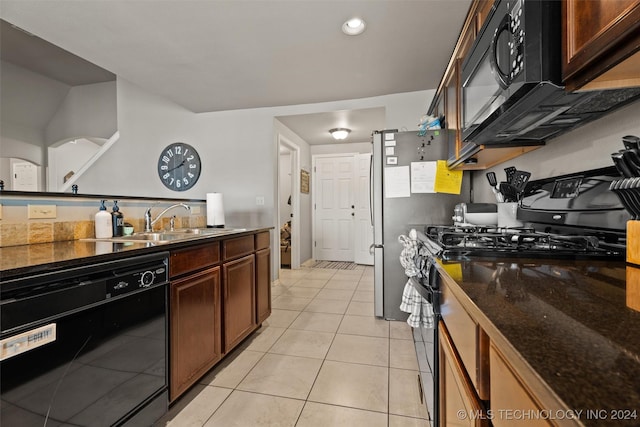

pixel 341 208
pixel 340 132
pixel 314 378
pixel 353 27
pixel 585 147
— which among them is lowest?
pixel 314 378

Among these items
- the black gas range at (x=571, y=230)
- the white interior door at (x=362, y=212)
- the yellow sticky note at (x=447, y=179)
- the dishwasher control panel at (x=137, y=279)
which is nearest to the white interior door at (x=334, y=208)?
the white interior door at (x=362, y=212)

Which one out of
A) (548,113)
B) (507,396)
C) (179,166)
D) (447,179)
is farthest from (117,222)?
(179,166)

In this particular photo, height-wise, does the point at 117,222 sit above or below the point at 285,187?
below

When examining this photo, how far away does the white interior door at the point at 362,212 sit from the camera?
201 inches

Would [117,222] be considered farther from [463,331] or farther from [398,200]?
[398,200]

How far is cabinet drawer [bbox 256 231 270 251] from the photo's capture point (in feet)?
7.64

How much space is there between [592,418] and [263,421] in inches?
58.9

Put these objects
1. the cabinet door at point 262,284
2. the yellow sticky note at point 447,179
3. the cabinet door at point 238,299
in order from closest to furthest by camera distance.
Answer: the cabinet door at point 238,299 → the cabinet door at point 262,284 → the yellow sticky note at point 447,179

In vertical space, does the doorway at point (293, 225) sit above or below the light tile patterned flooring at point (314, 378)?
above

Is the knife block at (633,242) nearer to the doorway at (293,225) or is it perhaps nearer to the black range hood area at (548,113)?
the black range hood area at (548,113)

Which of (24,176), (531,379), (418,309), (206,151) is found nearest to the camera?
(531,379)

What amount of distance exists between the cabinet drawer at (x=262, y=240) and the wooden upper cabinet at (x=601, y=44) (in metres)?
2.03

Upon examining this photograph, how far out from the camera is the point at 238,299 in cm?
199

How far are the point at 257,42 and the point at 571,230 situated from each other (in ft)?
8.16
